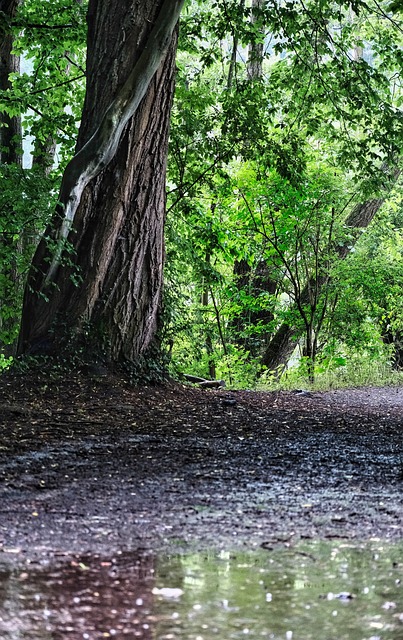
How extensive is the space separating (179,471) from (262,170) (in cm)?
909

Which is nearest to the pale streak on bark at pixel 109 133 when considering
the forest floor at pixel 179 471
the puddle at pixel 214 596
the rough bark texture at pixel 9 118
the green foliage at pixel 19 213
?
the green foliage at pixel 19 213

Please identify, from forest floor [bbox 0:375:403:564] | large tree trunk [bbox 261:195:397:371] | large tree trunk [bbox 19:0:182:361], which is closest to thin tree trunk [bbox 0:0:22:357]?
large tree trunk [bbox 19:0:182:361]

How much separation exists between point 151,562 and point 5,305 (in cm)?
801

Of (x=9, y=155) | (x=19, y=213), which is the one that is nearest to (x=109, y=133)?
(x=19, y=213)

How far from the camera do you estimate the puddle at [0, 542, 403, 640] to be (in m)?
2.10

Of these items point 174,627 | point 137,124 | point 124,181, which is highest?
point 137,124

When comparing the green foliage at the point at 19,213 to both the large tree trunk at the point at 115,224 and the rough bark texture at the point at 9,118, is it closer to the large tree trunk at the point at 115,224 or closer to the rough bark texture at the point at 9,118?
the large tree trunk at the point at 115,224

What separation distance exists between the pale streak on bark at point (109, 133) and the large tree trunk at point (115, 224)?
3 centimetres

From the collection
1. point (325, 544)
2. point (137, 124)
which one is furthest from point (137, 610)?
point (137, 124)

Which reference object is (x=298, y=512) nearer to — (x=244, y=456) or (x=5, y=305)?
(x=244, y=456)

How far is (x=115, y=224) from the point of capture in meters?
7.67

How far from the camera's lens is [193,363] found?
1562cm

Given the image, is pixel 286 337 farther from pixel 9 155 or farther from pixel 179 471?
pixel 179 471

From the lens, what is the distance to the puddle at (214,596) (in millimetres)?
2100
